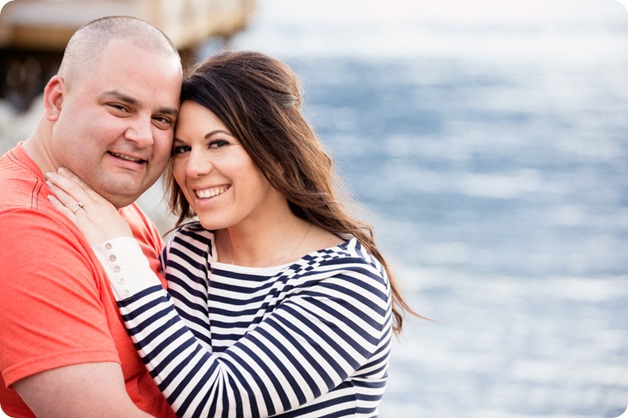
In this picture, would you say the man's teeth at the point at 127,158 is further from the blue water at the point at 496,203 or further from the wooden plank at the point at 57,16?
the wooden plank at the point at 57,16

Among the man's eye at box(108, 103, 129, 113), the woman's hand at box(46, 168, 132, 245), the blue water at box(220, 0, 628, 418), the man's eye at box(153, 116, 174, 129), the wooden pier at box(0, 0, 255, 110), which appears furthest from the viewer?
the wooden pier at box(0, 0, 255, 110)

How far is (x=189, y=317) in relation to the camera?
125 inches

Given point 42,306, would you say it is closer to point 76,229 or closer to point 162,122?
point 76,229

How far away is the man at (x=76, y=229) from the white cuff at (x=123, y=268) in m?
A: 0.03

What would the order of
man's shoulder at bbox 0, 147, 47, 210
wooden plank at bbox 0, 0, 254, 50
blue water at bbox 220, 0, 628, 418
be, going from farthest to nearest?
wooden plank at bbox 0, 0, 254, 50, blue water at bbox 220, 0, 628, 418, man's shoulder at bbox 0, 147, 47, 210

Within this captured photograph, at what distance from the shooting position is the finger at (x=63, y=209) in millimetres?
2812

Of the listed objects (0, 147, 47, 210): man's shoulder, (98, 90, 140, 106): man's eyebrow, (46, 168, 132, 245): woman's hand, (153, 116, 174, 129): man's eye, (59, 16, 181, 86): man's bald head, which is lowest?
(46, 168, 132, 245): woman's hand

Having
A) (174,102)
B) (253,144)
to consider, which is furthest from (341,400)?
(174,102)

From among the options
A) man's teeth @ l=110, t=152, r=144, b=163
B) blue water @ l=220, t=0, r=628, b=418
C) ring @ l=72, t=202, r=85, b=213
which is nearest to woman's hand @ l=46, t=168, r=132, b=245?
ring @ l=72, t=202, r=85, b=213

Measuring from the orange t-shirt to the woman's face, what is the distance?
1.44 feet

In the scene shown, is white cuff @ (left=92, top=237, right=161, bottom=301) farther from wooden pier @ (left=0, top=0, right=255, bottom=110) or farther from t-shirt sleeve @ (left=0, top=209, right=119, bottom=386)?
wooden pier @ (left=0, top=0, right=255, bottom=110)

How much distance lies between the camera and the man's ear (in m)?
3.01

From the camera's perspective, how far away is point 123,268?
2807mm

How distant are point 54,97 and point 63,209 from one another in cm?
42
